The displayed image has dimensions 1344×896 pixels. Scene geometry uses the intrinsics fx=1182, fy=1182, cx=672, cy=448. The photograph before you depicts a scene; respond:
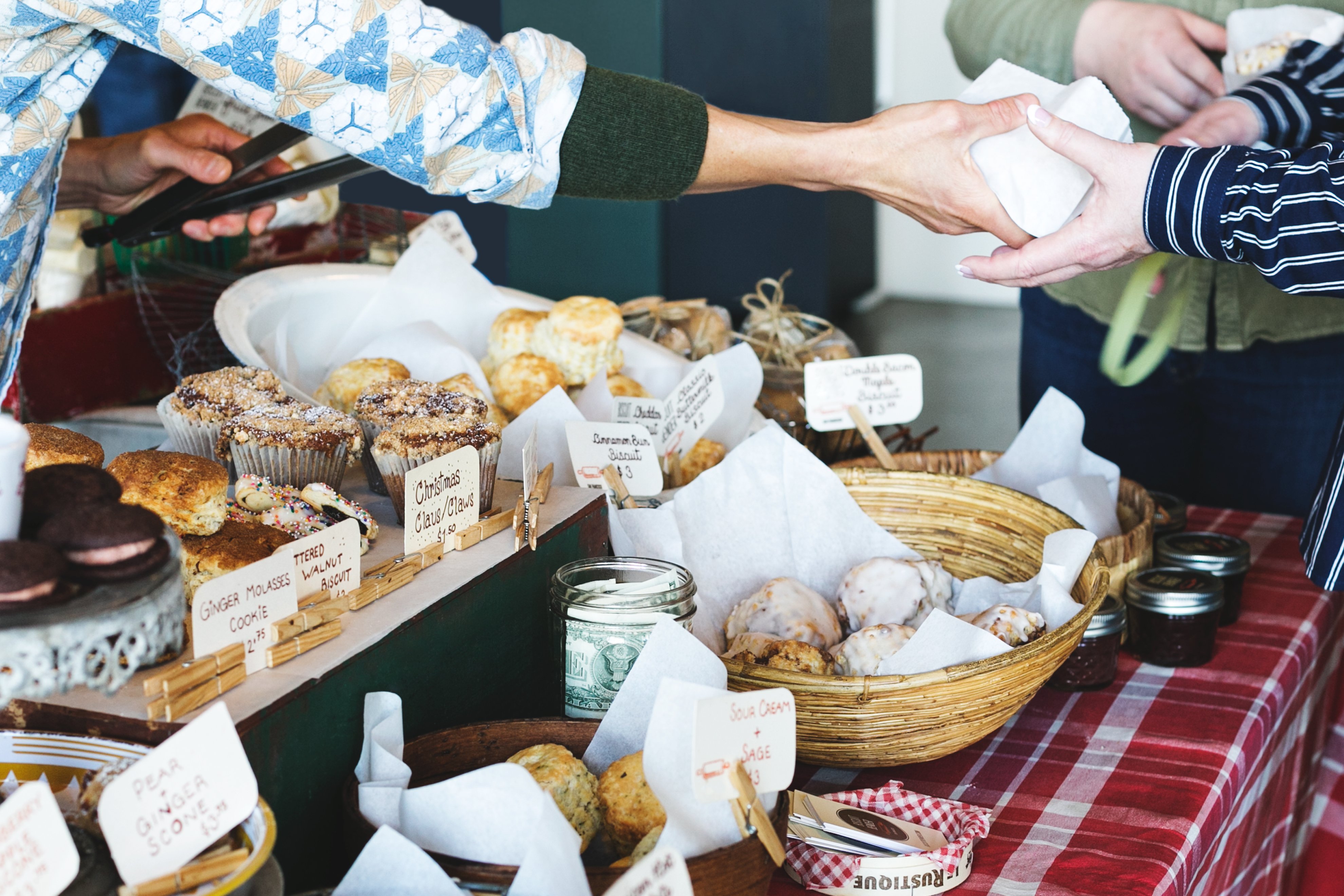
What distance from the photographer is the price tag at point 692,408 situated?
1.51m

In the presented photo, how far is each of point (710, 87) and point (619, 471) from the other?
2252mm

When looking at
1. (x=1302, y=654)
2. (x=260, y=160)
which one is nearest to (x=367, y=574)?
(x=260, y=160)

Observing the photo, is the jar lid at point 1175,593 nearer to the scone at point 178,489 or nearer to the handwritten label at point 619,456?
the handwritten label at point 619,456

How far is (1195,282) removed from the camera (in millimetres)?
1890

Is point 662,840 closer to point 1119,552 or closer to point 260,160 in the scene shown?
point 1119,552

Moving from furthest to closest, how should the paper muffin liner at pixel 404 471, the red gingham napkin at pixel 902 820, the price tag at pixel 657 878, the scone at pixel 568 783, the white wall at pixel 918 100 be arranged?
1. the white wall at pixel 918 100
2. the paper muffin liner at pixel 404 471
3. the red gingham napkin at pixel 902 820
4. the scone at pixel 568 783
5. the price tag at pixel 657 878

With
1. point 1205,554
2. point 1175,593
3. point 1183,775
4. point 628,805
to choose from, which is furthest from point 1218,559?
point 628,805

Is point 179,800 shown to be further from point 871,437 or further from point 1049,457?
point 1049,457

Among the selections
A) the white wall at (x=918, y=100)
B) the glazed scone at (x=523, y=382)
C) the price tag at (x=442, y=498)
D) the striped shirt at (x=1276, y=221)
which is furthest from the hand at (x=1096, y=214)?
the white wall at (x=918, y=100)

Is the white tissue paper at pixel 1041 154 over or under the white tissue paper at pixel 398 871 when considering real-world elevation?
over

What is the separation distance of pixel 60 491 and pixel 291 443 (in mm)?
490

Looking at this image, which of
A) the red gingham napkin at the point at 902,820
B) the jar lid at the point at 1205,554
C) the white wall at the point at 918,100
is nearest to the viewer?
the red gingham napkin at the point at 902,820

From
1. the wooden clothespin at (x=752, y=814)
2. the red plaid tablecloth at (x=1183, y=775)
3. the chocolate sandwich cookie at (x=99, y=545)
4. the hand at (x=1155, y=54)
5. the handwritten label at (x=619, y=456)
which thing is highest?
the hand at (x=1155, y=54)

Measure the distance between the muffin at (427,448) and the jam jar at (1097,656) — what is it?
2.08ft
